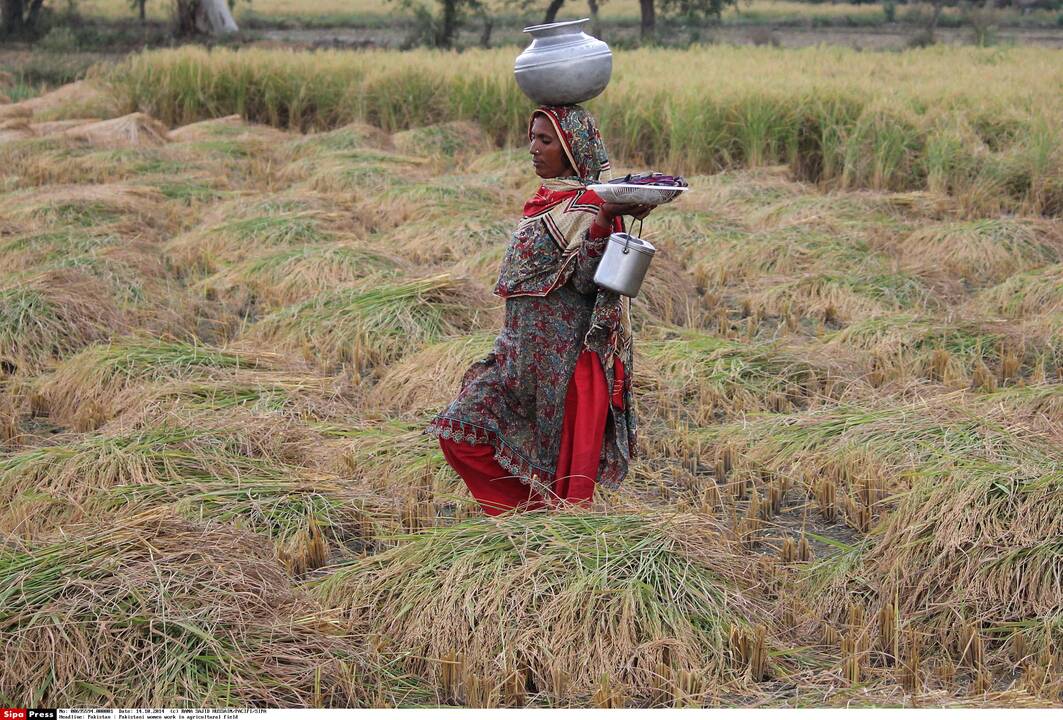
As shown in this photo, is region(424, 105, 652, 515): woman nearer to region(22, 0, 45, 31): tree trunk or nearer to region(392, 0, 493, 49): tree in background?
region(392, 0, 493, 49): tree in background

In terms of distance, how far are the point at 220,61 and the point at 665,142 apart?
4604 millimetres

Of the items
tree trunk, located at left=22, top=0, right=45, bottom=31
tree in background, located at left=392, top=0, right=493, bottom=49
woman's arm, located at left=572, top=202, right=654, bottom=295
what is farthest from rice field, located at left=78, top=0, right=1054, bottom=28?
woman's arm, located at left=572, top=202, right=654, bottom=295

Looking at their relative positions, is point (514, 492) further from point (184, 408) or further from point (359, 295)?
point (359, 295)

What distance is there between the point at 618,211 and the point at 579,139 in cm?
23

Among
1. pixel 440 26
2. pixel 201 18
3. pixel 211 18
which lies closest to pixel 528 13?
pixel 440 26

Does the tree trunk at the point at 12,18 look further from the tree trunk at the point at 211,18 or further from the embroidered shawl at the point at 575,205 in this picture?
the embroidered shawl at the point at 575,205

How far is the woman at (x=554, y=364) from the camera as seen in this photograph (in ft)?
9.43

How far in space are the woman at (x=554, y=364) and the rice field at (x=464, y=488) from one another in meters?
0.15

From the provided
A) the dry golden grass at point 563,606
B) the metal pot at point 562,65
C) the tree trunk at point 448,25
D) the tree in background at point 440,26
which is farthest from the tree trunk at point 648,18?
the dry golden grass at point 563,606

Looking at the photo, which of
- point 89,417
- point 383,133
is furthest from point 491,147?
point 89,417

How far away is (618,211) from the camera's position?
8.97 ft

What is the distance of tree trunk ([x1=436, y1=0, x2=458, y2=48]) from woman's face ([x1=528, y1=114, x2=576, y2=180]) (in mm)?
14858

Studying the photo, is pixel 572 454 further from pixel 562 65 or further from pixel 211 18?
pixel 211 18

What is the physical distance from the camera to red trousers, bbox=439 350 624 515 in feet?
9.70
